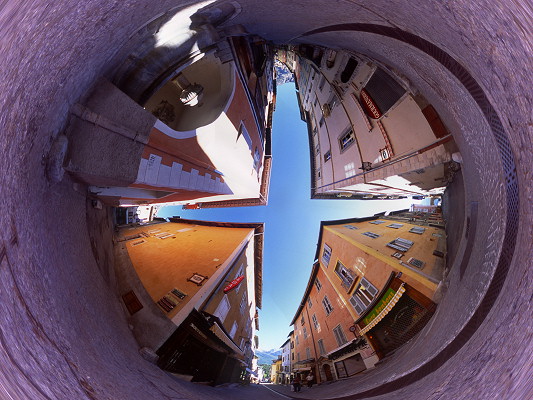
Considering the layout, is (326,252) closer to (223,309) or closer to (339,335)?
(339,335)

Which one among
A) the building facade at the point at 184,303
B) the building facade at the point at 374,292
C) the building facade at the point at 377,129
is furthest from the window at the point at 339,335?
the building facade at the point at 377,129

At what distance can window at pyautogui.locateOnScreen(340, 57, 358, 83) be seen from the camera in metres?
3.90

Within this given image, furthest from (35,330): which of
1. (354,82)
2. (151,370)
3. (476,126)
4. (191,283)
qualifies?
(354,82)

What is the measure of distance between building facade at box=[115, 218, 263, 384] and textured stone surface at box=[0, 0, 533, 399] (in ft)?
0.63

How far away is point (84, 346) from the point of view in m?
1.28

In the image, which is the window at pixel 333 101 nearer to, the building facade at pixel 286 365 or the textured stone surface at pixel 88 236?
the textured stone surface at pixel 88 236

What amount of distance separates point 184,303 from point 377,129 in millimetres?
5349

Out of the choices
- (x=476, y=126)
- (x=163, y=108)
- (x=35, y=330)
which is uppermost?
(x=163, y=108)

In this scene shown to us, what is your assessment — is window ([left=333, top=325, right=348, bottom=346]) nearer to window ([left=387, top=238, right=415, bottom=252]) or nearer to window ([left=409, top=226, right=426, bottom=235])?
window ([left=387, top=238, right=415, bottom=252])

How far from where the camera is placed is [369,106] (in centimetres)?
387

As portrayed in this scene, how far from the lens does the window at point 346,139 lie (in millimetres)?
5186

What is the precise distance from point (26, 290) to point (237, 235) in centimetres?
477

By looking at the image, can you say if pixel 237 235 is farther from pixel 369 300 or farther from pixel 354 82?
pixel 354 82

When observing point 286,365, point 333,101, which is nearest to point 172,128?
point 333,101
